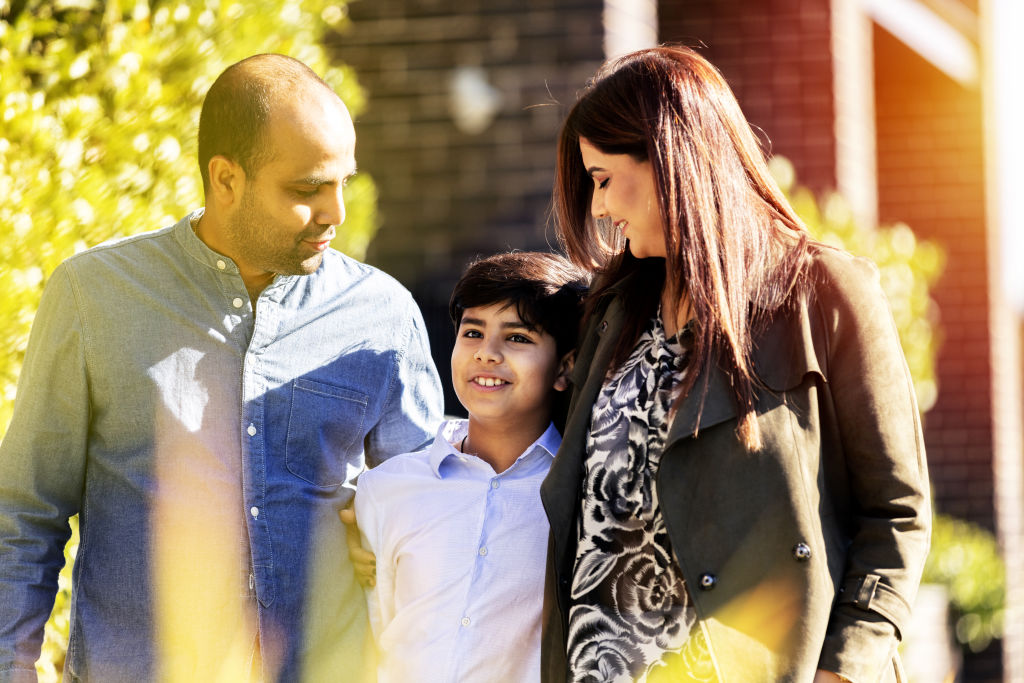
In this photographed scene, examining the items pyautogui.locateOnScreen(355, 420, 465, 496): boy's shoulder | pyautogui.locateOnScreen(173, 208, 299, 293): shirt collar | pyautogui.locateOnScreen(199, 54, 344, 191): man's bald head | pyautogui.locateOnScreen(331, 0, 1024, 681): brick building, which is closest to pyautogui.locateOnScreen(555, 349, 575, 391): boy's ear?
pyautogui.locateOnScreen(355, 420, 465, 496): boy's shoulder

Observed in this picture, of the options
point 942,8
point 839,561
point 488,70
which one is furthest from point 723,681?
point 942,8

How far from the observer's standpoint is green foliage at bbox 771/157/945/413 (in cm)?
694

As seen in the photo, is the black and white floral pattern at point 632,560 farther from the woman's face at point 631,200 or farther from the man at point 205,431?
the man at point 205,431

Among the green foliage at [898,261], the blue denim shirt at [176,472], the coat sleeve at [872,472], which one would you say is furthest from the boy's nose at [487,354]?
the green foliage at [898,261]

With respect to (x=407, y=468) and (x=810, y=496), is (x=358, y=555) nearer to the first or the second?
(x=407, y=468)

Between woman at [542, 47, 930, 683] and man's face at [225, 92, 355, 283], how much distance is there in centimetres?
62

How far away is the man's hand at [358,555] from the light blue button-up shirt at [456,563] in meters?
0.02

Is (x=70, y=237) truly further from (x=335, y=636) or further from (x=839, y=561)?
(x=839, y=561)

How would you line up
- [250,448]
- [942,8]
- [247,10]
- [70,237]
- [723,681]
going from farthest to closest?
[942,8], [247,10], [70,237], [250,448], [723,681]

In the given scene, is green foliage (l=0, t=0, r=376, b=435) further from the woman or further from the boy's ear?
the woman

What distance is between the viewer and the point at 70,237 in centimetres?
336

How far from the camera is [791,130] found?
25.3 feet

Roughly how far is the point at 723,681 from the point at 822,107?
19.3 ft

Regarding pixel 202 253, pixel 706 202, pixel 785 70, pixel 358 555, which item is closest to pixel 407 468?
pixel 358 555
